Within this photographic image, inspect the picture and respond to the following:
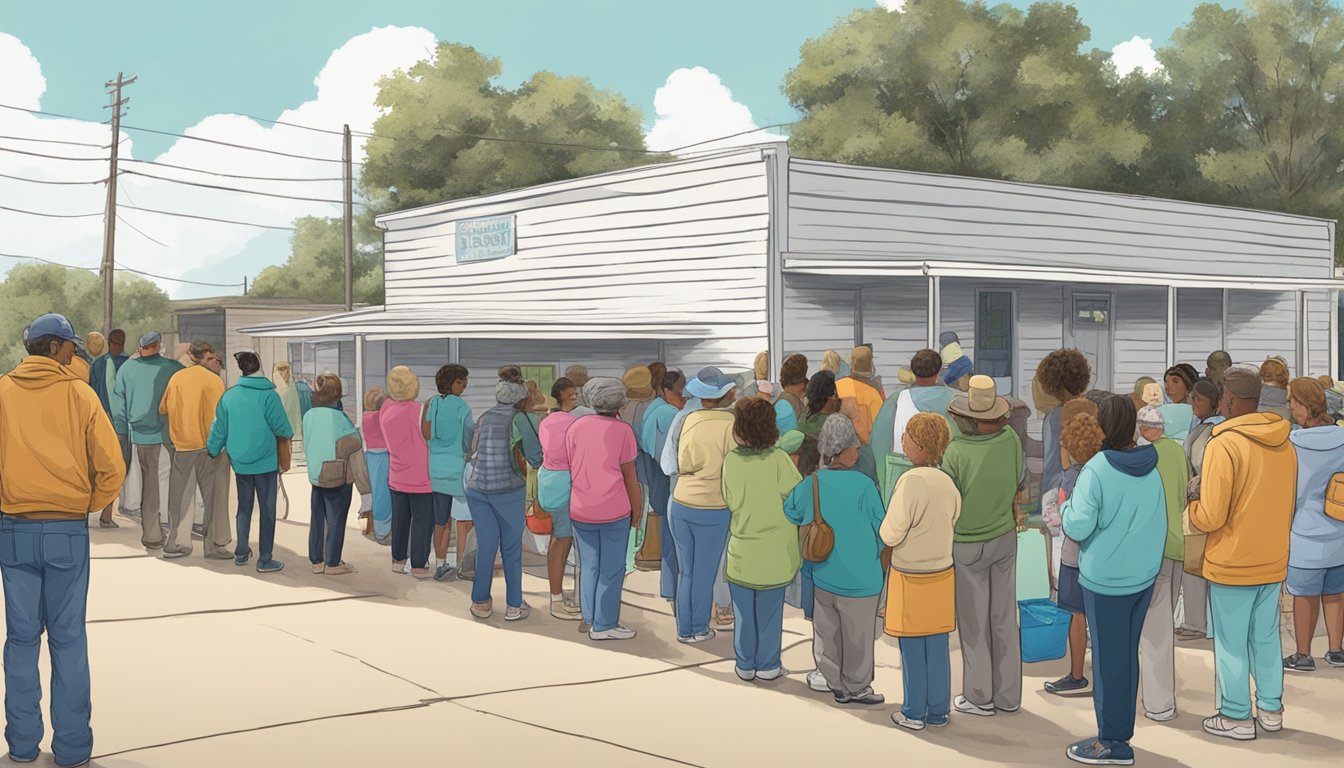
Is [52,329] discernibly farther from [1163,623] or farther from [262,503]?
[1163,623]

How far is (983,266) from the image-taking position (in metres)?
15.9

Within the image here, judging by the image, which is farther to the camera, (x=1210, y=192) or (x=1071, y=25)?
(x=1071, y=25)

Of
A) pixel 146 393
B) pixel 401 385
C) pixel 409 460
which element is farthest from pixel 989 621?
pixel 146 393

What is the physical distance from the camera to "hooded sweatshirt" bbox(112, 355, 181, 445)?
41.1ft

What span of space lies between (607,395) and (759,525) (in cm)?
158

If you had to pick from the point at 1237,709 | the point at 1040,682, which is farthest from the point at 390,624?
the point at 1237,709

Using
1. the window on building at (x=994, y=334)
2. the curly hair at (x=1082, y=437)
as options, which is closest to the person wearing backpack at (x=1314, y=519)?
the curly hair at (x=1082, y=437)

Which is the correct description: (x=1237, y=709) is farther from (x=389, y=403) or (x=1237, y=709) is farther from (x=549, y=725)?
(x=389, y=403)

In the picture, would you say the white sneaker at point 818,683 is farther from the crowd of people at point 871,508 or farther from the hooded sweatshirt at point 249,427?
the hooded sweatshirt at point 249,427

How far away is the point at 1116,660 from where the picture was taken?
6160mm

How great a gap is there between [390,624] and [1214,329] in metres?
18.0

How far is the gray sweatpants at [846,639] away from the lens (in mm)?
7082

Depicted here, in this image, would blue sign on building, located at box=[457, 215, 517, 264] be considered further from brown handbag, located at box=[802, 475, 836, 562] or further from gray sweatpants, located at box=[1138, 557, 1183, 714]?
gray sweatpants, located at box=[1138, 557, 1183, 714]

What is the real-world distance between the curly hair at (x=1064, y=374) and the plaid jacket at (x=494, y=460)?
11.5 ft
